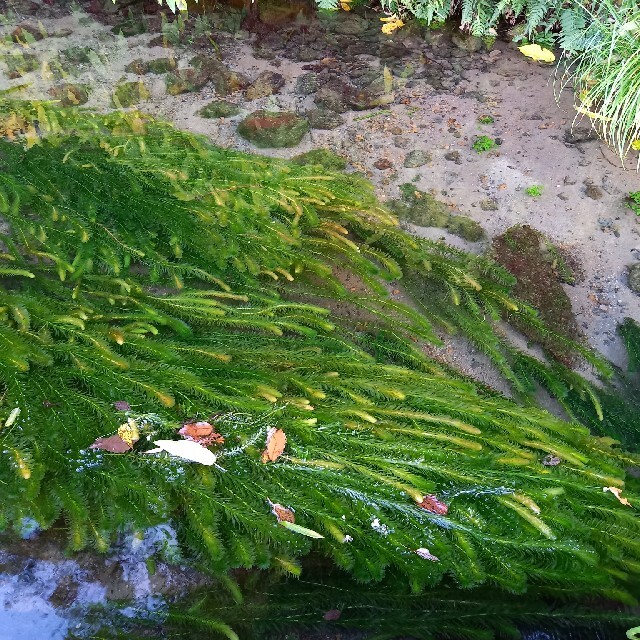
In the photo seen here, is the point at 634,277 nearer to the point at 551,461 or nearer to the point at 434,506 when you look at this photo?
the point at 551,461

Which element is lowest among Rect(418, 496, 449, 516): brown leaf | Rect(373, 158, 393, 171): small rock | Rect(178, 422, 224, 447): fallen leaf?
Rect(418, 496, 449, 516): brown leaf

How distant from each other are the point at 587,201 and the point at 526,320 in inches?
56.1

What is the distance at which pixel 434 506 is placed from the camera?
1.77 meters

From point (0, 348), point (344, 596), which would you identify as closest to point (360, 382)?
point (344, 596)

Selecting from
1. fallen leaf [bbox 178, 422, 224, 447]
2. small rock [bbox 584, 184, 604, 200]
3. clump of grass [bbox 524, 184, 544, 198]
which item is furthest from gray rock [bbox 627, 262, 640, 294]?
fallen leaf [bbox 178, 422, 224, 447]

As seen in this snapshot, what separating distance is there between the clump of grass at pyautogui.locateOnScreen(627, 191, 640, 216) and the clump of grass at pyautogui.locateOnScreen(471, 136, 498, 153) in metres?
1.07

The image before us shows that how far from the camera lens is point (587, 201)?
389 centimetres

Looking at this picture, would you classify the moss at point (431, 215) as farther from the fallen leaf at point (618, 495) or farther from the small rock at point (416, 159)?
the fallen leaf at point (618, 495)

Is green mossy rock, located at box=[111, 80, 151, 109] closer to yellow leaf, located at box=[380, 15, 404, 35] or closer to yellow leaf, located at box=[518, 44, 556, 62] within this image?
yellow leaf, located at box=[380, 15, 404, 35]

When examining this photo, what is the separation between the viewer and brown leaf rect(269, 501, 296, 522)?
5.56 feet

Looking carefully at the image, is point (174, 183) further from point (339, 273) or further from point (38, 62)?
point (38, 62)

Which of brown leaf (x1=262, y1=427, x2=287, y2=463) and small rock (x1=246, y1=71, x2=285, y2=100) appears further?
small rock (x1=246, y1=71, x2=285, y2=100)

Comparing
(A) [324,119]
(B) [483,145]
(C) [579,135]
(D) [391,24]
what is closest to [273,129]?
(A) [324,119]

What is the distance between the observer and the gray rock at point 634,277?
348 centimetres
